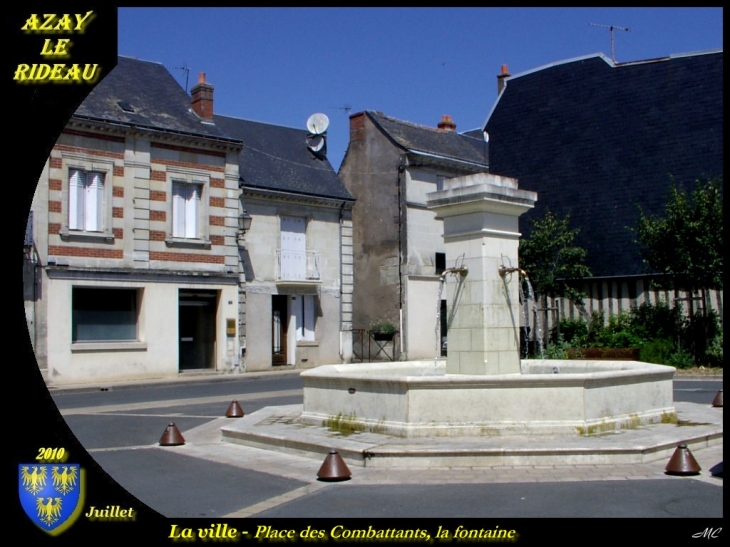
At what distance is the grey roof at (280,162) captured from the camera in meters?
28.6

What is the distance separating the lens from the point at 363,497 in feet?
25.2

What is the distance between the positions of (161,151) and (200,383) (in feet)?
23.1

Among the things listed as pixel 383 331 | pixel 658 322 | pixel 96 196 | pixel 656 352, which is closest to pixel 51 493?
pixel 96 196

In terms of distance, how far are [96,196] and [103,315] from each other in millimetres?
3405

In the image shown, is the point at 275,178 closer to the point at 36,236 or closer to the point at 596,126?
the point at 36,236

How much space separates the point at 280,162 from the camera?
30203 mm

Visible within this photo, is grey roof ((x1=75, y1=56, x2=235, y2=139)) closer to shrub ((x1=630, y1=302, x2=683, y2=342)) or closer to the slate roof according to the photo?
the slate roof

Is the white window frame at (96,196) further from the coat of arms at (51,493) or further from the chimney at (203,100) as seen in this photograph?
the coat of arms at (51,493)

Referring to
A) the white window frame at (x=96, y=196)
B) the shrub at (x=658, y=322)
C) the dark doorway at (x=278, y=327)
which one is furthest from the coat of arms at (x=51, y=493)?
the dark doorway at (x=278, y=327)

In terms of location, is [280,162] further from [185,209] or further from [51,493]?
[51,493]

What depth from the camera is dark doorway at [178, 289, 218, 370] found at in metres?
26.1

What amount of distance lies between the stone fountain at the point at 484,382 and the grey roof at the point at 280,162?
16.9 metres

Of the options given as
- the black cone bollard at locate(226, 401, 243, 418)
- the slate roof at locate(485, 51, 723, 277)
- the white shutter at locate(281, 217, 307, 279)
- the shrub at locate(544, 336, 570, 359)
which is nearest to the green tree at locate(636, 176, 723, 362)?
the slate roof at locate(485, 51, 723, 277)

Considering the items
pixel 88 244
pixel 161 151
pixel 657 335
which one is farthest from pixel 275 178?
pixel 657 335
